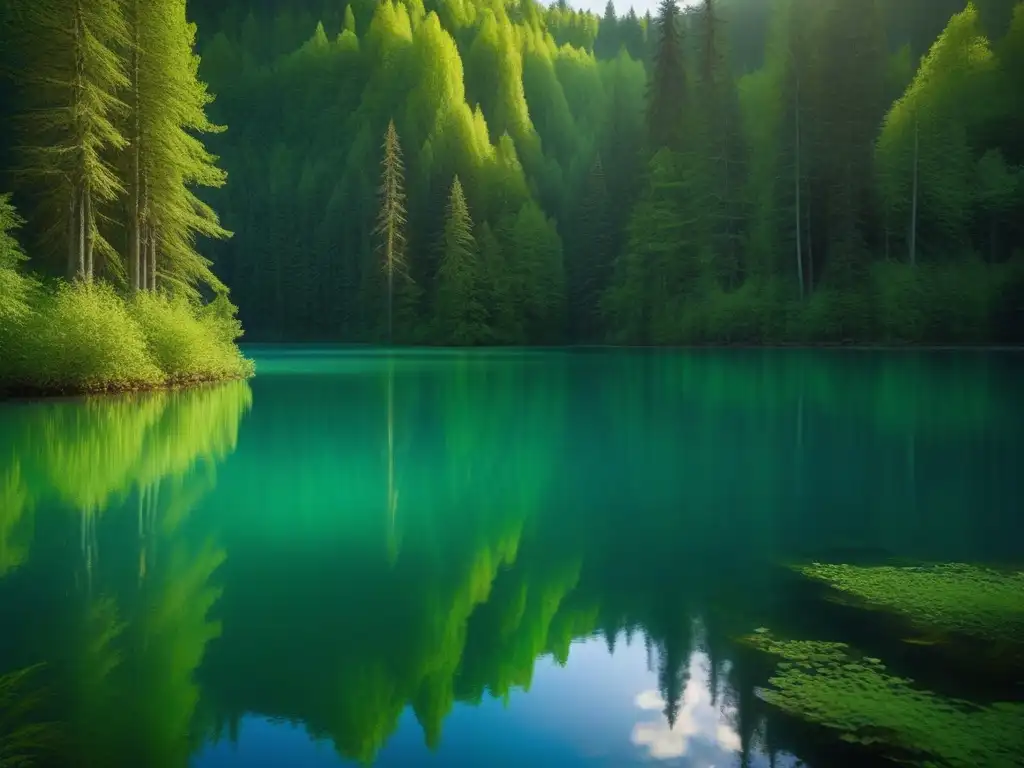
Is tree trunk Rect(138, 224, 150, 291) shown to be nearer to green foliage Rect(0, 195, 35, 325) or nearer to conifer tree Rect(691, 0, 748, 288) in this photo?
green foliage Rect(0, 195, 35, 325)

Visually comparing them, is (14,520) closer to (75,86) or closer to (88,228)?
(75,86)

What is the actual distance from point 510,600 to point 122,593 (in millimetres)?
2854

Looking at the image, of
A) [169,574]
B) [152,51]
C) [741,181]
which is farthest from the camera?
[741,181]

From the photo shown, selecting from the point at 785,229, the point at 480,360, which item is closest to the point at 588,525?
the point at 480,360

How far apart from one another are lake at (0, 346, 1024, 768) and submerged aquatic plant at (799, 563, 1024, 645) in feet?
0.09

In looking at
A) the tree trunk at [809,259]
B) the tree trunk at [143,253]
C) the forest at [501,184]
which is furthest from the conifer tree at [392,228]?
the tree trunk at [143,253]

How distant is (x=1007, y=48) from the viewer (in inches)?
1812

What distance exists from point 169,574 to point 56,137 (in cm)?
2338

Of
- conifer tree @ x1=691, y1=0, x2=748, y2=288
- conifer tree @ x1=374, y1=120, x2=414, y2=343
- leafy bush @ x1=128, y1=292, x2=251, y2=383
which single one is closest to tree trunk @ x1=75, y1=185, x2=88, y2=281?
leafy bush @ x1=128, y1=292, x2=251, y2=383

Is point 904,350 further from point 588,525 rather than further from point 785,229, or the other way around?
point 588,525

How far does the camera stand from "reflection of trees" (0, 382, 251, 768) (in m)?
4.26

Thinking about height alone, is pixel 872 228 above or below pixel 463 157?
below

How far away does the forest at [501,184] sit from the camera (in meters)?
23.4

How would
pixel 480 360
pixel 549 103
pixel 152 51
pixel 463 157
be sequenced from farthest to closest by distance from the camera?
pixel 549 103 < pixel 463 157 < pixel 480 360 < pixel 152 51
